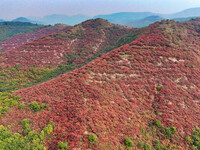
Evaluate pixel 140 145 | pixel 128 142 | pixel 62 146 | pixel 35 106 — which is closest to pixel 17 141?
pixel 62 146

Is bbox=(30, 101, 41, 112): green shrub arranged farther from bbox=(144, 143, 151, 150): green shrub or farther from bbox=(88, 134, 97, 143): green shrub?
bbox=(144, 143, 151, 150): green shrub

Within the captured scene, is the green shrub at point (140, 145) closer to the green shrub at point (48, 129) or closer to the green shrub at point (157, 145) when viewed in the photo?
the green shrub at point (157, 145)

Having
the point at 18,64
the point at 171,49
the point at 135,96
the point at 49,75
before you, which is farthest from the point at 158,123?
the point at 18,64

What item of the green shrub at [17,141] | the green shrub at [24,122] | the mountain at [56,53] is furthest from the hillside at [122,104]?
the mountain at [56,53]

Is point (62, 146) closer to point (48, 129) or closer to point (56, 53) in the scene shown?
point (48, 129)

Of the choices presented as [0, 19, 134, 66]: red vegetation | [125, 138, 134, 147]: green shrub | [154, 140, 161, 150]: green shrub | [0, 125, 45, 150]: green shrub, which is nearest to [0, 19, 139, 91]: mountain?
[0, 19, 134, 66]: red vegetation

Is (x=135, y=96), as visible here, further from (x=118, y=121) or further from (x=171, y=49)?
(x=171, y=49)
